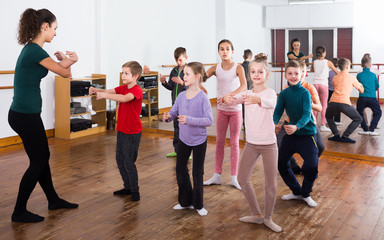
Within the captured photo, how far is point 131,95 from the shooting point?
3615mm

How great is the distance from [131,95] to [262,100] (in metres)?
1.16

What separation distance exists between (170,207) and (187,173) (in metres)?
0.39

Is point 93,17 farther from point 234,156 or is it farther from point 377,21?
point 377,21

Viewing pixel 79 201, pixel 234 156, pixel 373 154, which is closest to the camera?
pixel 79 201

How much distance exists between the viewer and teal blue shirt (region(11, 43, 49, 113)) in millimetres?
3084

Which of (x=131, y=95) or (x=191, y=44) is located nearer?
(x=131, y=95)

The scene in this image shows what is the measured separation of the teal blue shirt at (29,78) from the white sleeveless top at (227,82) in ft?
5.49

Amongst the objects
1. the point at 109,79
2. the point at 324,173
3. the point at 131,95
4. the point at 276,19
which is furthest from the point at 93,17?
the point at 276,19

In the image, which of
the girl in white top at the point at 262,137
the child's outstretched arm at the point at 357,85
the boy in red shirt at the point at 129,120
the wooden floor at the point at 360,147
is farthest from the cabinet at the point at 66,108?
the girl in white top at the point at 262,137

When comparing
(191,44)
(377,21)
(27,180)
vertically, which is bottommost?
(27,180)

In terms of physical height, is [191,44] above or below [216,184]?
above

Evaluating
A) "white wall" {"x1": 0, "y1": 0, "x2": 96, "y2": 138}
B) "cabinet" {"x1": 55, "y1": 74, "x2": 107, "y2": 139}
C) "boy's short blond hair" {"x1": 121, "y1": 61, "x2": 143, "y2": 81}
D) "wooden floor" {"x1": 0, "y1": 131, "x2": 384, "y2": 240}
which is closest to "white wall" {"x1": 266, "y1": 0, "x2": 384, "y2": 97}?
"white wall" {"x1": 0, "y1": 0, "x2": 96, "y2": 138}

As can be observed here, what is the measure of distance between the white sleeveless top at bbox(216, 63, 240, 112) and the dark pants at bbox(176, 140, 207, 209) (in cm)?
A: 82

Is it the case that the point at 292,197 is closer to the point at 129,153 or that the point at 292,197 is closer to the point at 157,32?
the point at 129,153
